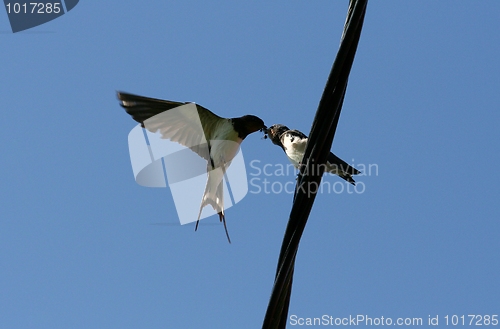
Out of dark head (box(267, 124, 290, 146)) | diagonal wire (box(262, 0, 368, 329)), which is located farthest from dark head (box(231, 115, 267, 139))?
diagonal wire (box(262, 0, 368, 329))

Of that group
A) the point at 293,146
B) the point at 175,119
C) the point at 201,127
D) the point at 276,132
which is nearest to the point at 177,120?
the point at 175,119

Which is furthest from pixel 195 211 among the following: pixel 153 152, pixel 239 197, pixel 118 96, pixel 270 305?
pixel 270 305

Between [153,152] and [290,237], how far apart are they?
2.58 meters

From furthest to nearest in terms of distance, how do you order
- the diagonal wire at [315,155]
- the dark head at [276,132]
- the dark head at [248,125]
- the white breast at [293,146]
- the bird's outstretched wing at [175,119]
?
the bird's outstretched wing at [175,119] → the dark head at [248,125] → the dark head at [276,132] → the white breast at [293,146] → the diagonal wire at [315,155]

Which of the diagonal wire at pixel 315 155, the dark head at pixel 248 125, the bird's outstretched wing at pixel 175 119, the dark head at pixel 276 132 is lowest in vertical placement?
the diagonal wire at pixel 315 155

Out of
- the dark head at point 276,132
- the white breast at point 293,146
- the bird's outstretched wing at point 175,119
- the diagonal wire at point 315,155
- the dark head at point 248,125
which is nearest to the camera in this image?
the diagonal wire at point 315,155

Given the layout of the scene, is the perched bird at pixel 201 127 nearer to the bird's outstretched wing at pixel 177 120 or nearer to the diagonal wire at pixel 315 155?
the bird's outstretched wing at pixel 177 120

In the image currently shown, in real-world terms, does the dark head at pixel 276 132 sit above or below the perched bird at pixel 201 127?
below

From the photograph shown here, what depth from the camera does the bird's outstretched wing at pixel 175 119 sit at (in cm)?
417

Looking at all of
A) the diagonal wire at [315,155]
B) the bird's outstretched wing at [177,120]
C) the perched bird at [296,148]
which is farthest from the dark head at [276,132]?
the diagonal wire at [315,155]

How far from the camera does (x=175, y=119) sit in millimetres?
4246

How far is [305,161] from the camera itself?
5.49ft

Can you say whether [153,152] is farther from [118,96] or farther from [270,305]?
[270,305]

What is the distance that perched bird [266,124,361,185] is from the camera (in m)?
3.04
